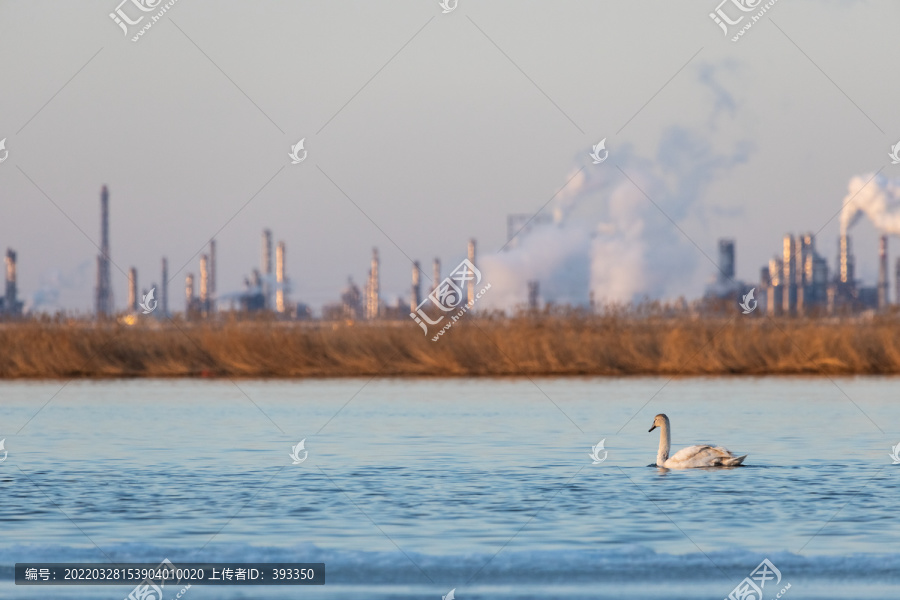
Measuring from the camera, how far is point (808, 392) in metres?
25.3

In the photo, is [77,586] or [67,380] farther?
[67,380]

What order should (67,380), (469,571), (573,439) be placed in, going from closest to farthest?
(469,571) < (573,439) < (67,380)

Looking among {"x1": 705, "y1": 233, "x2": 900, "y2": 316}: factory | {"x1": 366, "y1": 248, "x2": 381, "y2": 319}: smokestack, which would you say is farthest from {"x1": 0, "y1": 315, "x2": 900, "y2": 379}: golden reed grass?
{"x1": 366, "y1": 248, "x2": 381, "y2": 319}: smokestack

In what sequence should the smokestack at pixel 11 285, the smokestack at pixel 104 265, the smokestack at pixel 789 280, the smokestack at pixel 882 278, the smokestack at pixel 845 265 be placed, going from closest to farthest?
the smokestack at pixel 789 280 → the smokestack at pixel 104 265 → the smokestack at pixel 845 265 → the smokestack at pixel 882 278 → the smokestack at pixel 11 285

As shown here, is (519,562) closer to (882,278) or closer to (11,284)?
(882,278)

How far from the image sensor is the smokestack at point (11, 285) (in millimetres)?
74631

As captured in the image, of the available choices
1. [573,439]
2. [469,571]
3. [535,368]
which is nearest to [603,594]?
[469,571]

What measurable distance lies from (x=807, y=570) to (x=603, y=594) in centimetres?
159

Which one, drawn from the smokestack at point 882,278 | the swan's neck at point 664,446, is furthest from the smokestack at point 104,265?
the swan's neck at point 664,446

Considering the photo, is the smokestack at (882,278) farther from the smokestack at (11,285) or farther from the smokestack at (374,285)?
the smokestack at (11,285)

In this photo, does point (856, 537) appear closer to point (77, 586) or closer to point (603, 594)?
point (603, 594)

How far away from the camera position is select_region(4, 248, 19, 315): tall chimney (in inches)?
2940

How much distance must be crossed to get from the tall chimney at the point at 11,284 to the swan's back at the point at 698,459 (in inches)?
2473

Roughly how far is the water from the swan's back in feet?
0.63
